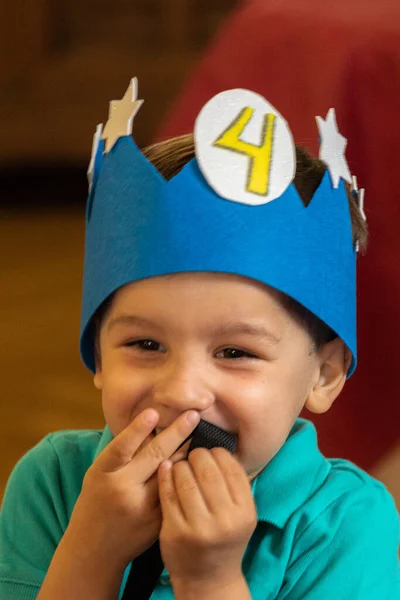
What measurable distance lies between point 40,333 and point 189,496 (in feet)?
5.07

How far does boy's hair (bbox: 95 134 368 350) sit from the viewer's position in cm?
84

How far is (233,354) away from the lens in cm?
81

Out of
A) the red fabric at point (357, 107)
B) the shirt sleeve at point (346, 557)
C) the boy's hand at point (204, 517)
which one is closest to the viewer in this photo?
the boy's hand at point (204, 517)

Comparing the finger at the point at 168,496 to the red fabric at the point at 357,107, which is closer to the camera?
the finger at the point at 168,496

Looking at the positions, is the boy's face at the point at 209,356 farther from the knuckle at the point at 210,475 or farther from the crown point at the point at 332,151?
the crown point at the point at 332,151

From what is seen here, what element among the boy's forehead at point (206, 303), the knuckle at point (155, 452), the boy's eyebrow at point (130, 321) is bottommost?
the knuckle at point (155, 452)

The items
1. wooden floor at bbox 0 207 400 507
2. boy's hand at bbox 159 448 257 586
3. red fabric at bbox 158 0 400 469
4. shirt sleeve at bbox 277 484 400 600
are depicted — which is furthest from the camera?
wooden floor at bbox 0 207 400 507

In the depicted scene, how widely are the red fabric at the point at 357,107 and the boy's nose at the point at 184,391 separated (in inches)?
15.9

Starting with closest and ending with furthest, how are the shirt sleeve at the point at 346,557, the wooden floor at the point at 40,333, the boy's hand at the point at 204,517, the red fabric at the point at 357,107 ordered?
the boy's hand at the point at 204,517, the shirt sleeve at the point at 346,557, the red fabric at the point at 357,107, the wooden floor at the point at 40,333

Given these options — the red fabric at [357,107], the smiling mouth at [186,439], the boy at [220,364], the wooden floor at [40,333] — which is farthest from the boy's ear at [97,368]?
the wooden floor at [40,333]

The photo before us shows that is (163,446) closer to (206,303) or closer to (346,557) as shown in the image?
(206,303)

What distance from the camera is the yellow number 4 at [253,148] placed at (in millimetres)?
793

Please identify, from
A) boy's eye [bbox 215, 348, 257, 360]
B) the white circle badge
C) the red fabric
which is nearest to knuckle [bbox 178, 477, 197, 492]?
boy's eye [bbox 215, 348, 257, 360]

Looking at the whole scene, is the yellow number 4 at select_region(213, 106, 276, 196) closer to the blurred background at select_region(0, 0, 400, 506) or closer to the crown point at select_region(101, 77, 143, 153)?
the crown point at select_region(101, 77, 143, 153)
